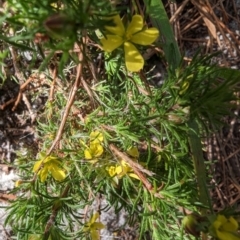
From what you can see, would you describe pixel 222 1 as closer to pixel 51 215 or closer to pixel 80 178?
pixel 80 178

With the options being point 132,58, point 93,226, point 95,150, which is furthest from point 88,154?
point 132,58

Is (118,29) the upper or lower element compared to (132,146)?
upper

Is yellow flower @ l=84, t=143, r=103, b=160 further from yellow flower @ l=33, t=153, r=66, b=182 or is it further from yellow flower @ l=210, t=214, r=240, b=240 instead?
yellow flower @ l=210, t=214, r=240, b=240

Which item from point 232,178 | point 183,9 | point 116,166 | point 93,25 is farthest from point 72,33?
point 232,178

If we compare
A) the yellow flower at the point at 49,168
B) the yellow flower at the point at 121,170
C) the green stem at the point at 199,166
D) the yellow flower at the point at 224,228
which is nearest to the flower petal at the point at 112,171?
the yellow flower at the point at 121,170

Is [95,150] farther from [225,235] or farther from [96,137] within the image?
[225,235]

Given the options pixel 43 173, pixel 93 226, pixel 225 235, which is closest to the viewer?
pixel 225 235

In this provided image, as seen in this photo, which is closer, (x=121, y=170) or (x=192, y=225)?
(x=192, y=225)

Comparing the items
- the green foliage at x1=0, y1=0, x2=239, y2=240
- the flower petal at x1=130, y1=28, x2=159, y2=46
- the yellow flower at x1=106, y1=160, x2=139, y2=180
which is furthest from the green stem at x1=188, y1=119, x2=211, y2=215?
the flower petal at x1=130, y1=28, x2=159, y2=46
